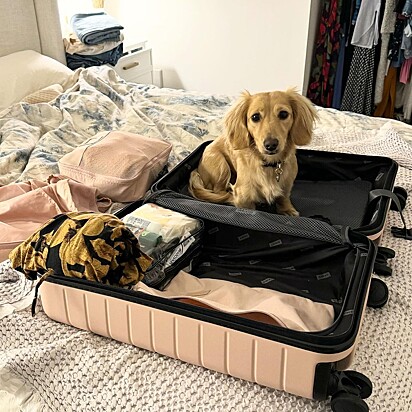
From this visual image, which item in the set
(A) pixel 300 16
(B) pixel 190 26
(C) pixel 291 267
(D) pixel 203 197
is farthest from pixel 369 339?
(B) pixel 190 26

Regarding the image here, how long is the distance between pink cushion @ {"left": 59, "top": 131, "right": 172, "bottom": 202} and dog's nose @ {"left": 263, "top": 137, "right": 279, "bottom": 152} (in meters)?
0.39

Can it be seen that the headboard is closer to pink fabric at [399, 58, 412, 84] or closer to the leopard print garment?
the leopard print garment

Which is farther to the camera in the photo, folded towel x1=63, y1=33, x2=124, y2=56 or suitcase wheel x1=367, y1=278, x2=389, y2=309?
folded towel x1=63, y1=33, x2=124, y2=56

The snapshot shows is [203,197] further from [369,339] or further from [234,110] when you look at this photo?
[369,339]

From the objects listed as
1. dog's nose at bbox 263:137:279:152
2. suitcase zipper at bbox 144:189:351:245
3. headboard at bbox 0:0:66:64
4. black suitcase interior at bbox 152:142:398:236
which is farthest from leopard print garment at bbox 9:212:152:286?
headboard at bbox 0:0:66:64

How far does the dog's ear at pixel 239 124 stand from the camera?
4.79 feet

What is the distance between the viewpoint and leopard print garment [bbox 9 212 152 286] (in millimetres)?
969

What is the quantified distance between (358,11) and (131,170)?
91.4 inches

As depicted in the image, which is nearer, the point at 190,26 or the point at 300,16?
the point at 300,16

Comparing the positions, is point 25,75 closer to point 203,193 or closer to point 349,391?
point 203,193

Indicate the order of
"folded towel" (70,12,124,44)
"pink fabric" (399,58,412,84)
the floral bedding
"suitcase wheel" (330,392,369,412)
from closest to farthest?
"suitcase wheel" (330,392,369,412)
the floral bedding
"folded towel" (70,12,124,44)
"pink fabric" (399,58,412,84)

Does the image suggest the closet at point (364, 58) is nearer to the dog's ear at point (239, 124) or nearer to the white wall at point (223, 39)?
the white wall at point (223, 39)

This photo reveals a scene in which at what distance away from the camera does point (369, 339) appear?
0.99 m

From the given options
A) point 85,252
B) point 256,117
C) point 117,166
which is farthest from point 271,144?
point 85,252
